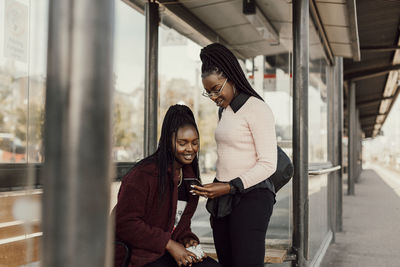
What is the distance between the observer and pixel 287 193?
432 centimetres

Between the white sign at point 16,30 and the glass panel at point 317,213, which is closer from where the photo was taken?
the white sign at point 16,30

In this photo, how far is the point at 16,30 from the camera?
2.97 metres

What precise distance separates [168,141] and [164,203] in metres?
0.30

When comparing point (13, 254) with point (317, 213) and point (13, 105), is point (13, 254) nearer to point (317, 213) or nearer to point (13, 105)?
point (13, 105)

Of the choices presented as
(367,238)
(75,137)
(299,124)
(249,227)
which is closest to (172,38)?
(299,124)

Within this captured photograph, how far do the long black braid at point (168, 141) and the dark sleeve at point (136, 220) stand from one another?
0.10m

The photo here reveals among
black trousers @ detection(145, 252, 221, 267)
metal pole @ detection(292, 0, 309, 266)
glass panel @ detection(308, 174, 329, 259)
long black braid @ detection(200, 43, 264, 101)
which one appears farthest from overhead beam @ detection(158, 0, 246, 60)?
black trousers @ detection(145, 252, 221, 267)

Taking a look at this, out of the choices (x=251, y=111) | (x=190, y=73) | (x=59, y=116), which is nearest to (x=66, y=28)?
(x=59, y=116)

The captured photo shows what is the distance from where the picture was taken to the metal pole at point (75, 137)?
71 centimetres

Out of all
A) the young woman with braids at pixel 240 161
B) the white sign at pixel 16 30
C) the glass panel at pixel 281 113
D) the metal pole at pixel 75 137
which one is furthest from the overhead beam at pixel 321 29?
the metal pole at pixel 75 137

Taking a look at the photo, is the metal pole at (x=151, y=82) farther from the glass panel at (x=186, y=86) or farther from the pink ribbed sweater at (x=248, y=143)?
the pink ribbed sweater at (x=248, y=143)

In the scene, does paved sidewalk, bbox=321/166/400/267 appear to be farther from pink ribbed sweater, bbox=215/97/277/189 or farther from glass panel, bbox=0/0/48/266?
glass panel, bbox=0/0/48/266

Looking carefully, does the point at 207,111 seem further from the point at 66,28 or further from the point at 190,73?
the point at 66,28

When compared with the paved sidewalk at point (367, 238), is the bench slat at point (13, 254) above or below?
above
